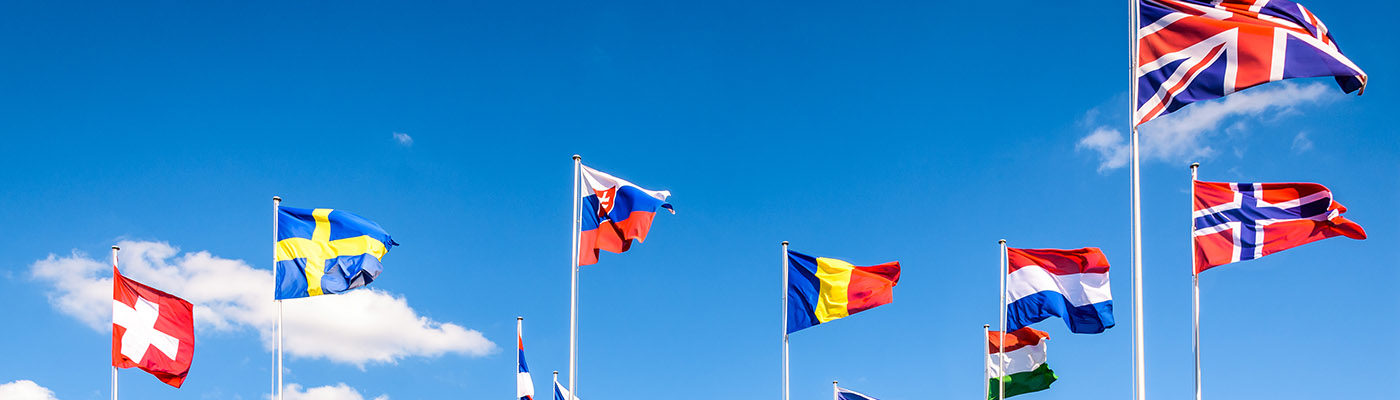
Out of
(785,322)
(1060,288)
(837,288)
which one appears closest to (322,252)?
(785,322)

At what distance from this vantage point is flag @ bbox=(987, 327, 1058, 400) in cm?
3397

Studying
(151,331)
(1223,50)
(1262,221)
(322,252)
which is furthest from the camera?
(322,252)

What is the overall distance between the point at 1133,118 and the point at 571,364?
12.0 m

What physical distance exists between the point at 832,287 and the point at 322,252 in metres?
11.8

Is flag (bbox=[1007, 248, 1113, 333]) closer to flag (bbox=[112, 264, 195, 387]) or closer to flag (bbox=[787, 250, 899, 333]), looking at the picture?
flag (bbox=[787, 250, 899, 333])

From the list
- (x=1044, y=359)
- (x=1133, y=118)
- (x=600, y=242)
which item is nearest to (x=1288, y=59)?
(x=1133, y=118)

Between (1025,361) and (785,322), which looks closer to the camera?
(785,322)

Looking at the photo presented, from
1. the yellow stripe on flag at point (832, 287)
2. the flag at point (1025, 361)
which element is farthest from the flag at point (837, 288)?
the flag at point (1025, 361)

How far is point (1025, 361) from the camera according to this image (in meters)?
34.0

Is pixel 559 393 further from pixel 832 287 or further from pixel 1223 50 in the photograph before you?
pixel 1223 50

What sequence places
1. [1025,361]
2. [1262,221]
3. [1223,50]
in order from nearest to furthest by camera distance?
1. [1223,50]
2. [1262,221]
3. [1025,361]

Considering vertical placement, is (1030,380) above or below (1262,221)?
below

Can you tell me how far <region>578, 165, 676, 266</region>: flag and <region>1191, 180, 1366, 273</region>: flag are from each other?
427 inches

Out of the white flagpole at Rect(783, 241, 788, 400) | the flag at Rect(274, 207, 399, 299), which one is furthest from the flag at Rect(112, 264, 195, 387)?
the white flagpole at Rect(783, 241, 788, 400)
